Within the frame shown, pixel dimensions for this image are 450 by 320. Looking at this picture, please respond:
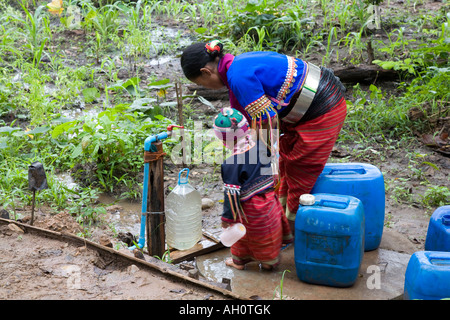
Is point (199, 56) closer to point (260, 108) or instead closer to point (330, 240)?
point (260, 108)


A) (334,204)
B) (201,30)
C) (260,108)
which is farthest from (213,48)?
(201,30)

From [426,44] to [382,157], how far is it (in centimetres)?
206

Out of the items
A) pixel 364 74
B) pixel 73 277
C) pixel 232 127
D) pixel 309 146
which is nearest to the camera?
pixel 73 277

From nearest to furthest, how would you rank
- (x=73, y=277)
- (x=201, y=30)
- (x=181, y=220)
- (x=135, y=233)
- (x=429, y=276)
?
(x=429, y=276)
(x=73, y=277)
(x=181, y=220)
(x=135, y=233)
(x=201, y=30)

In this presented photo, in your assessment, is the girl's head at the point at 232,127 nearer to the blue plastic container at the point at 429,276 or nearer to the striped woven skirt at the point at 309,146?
the striped woven skirt at the point at 309,146

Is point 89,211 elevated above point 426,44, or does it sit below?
below

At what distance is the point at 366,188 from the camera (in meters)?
3.31

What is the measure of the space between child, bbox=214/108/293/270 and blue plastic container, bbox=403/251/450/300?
92 centimetres

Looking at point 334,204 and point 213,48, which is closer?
point 334,204

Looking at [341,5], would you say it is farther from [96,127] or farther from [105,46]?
[96,127]

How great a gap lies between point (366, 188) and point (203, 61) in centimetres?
143

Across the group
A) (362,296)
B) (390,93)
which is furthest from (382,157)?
Answer: (362,296)

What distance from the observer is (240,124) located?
3035mm

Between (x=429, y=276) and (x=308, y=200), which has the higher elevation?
(x=308, y=200)
